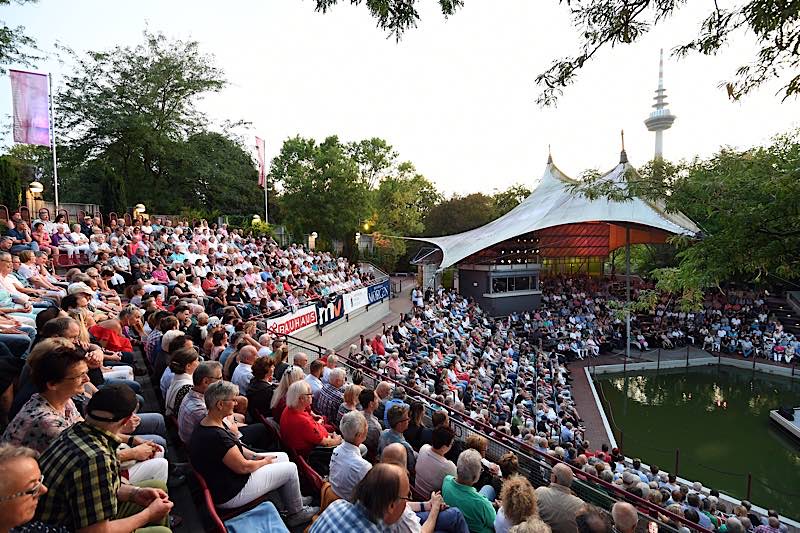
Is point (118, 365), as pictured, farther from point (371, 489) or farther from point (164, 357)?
point (371, 489)

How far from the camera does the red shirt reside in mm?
3578

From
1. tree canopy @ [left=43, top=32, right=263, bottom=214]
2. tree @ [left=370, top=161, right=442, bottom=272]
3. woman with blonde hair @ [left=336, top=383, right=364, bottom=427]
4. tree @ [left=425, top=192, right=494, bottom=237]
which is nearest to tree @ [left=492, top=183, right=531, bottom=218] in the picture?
tree @ [left=425, top=192, right=494, bottom=237]

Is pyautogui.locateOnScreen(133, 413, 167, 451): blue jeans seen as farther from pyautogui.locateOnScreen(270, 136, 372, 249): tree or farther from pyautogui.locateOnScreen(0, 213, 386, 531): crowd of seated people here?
pyautogui.locateOnScreen(270, 136, 372, 249): tree

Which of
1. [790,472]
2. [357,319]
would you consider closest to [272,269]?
[357,319]

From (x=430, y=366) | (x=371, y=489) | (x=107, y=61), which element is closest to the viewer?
(x=371, y=489)

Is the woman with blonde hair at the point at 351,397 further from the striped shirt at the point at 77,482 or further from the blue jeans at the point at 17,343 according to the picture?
the blue jeans at the point at 17,343

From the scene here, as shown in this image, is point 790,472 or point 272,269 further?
point 272,269

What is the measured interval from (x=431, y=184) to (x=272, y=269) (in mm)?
34732

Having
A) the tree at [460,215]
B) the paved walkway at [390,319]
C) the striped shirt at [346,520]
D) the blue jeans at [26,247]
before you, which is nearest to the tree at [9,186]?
the blue jeans at [26,247]

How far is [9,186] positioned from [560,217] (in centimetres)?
2252

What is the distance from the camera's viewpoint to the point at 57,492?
1731 mm

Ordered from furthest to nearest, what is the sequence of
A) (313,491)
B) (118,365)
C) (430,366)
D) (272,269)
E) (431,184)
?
1. (431,184)
2. (272,269)
3. (430,366)
4. (118,365)
5. (313,491)

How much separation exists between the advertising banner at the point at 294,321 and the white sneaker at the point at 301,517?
23.7 feet

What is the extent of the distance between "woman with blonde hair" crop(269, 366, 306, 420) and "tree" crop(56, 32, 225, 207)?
2532cm
